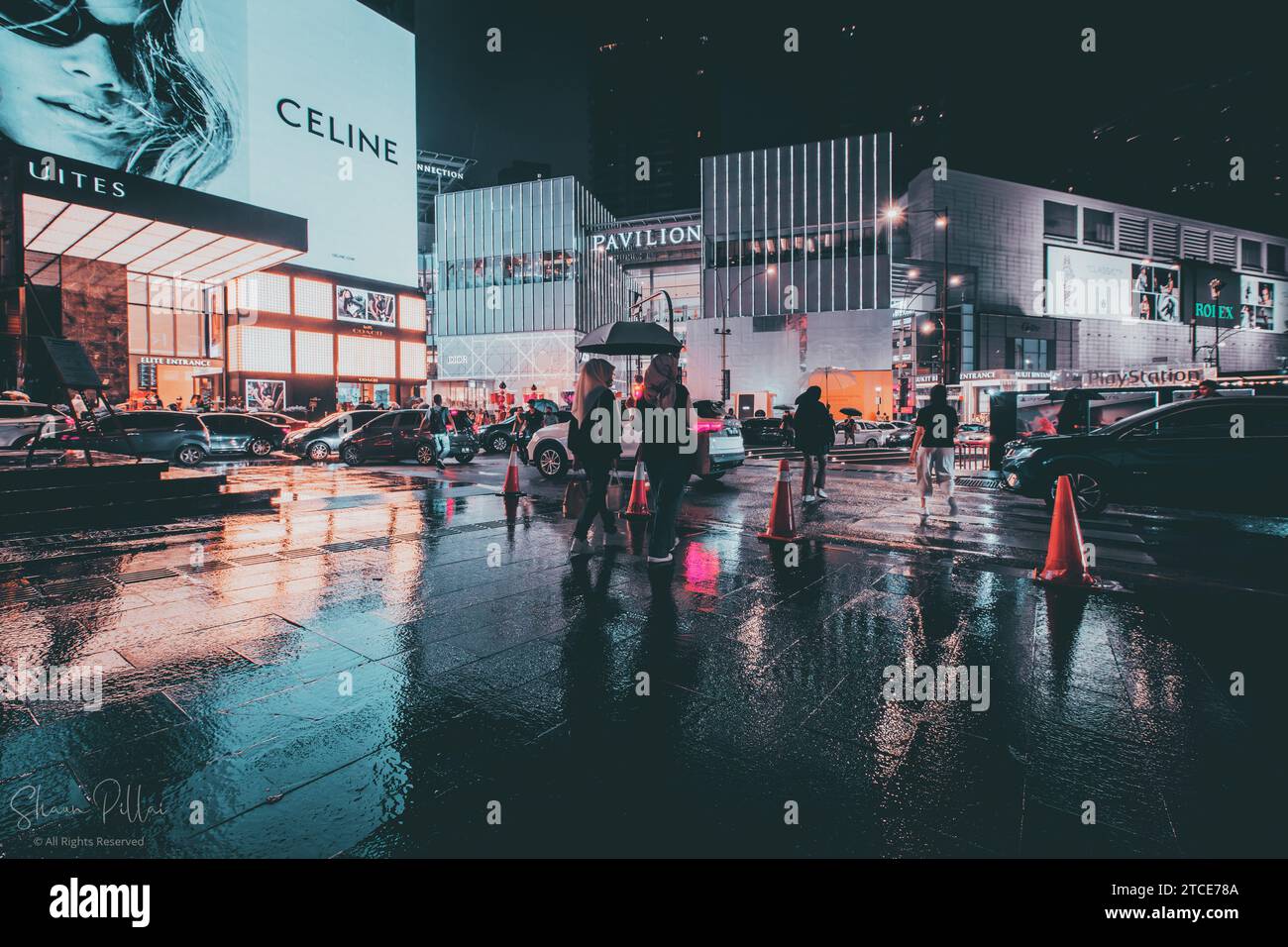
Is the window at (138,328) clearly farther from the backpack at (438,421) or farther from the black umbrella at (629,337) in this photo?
the black umbrella at (629,337)

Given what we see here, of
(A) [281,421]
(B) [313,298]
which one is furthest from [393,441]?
(B) [313,298]

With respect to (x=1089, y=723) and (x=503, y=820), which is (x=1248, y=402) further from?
(x=503, y=820)

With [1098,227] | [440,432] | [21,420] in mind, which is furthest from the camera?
[1098,227]

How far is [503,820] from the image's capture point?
2205 mm

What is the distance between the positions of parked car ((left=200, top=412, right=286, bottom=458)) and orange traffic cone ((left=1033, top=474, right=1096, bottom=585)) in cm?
2240

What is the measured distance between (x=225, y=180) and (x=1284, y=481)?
41.9m

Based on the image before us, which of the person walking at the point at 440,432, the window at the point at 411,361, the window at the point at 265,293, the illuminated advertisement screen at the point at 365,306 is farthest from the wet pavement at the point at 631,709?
the window at the point at 411,361

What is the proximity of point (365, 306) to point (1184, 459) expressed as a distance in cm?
3986

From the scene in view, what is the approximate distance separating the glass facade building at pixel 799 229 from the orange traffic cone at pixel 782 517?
123ft

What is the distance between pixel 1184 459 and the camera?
29.1ft

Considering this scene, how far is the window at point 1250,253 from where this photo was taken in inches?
2328

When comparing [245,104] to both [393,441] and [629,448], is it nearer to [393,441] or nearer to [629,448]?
[393,441]

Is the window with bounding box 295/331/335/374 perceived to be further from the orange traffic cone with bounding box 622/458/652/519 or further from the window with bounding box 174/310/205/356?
the orange traffic cone with bounding box 622/458/652/519
